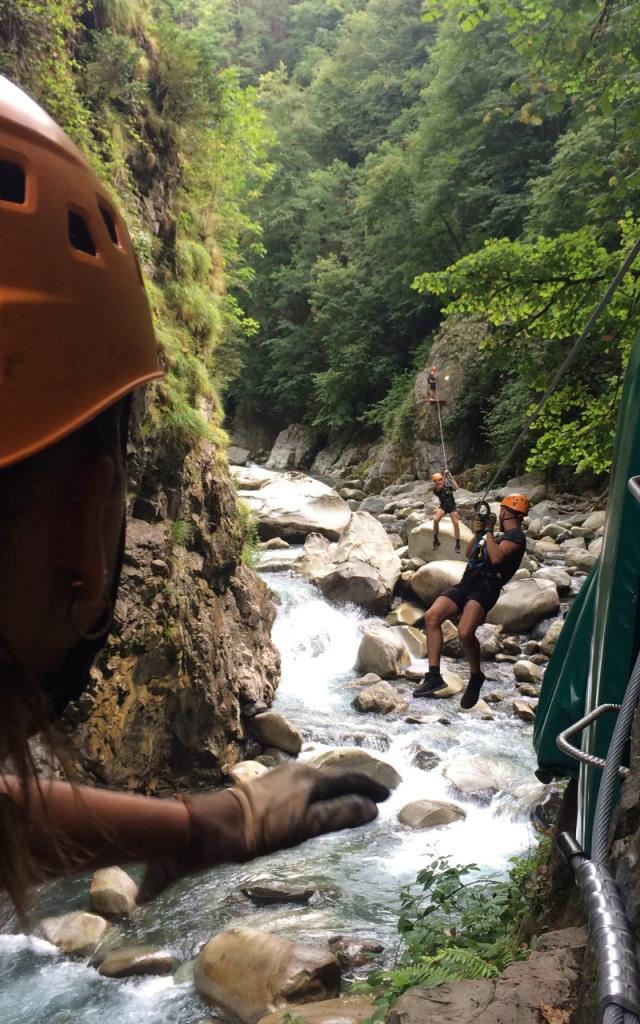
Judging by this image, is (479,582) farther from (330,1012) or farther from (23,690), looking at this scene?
(23,690)

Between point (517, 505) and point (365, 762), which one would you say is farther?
point (365, 762)

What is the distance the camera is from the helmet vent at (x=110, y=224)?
1.01m

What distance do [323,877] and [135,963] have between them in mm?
1675

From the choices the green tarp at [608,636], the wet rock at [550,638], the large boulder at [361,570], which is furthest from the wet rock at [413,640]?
the green tarp at [608,636]

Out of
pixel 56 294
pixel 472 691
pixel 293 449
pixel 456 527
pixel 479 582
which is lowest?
pixel 472 691

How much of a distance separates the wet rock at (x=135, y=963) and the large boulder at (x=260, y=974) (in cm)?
27

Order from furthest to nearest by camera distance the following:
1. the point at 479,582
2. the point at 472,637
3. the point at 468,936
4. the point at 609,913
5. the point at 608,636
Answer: the point at 472,637
the point at 479,582
the point at 468,936
the point at 608,636
the point at 609,913

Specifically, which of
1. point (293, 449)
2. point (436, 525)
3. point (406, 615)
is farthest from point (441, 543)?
point (293, 449)

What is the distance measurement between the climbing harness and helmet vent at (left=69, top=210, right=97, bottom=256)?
1280mm

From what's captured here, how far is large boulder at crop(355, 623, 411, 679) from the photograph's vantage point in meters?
9.66

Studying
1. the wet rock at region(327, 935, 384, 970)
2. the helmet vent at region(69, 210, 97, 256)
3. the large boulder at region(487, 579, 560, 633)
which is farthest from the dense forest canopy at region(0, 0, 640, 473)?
the helmet vent at region(69, 210, 97, 256)

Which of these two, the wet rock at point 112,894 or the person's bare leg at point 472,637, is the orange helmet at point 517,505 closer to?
the person's bare leg at point 472,637

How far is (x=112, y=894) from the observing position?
16.4 ft

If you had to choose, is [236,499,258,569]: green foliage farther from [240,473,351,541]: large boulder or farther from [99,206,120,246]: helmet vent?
[99,206,120,246]: helmet vent
